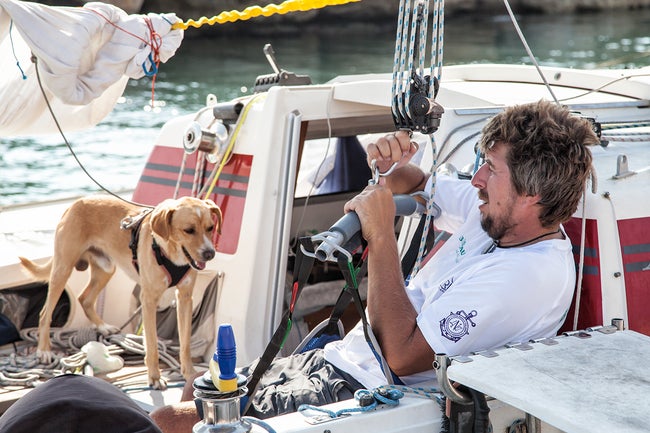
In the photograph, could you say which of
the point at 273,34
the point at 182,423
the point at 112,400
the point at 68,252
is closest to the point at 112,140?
the point at 68,252

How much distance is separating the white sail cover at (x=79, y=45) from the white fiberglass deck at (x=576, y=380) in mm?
2108

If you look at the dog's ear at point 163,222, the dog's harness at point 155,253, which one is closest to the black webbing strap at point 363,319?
the dog's ear at point 163,222

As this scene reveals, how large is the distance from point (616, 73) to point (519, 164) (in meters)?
2.34

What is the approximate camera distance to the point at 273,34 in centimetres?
3033

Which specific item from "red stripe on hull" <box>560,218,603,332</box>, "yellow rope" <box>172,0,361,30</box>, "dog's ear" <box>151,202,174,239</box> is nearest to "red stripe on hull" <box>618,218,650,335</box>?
"red stripe on hull" <box>560,218,603,332</box>

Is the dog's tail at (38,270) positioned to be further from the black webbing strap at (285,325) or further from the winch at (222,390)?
the winch at (222,390)

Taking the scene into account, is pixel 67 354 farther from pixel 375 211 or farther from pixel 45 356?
pixel 375 211

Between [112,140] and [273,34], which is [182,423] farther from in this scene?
[273,34]

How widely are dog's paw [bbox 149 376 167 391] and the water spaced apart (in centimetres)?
310

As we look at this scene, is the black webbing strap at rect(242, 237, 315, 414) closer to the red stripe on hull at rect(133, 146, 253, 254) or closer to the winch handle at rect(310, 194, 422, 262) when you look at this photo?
the winch handle at rect(310, 194, 422, 262)

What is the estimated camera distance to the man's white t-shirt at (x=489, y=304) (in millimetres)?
2572

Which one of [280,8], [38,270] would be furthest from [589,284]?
[38,270]

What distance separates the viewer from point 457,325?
2574 millimetres

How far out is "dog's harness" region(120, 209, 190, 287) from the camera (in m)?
4.43
